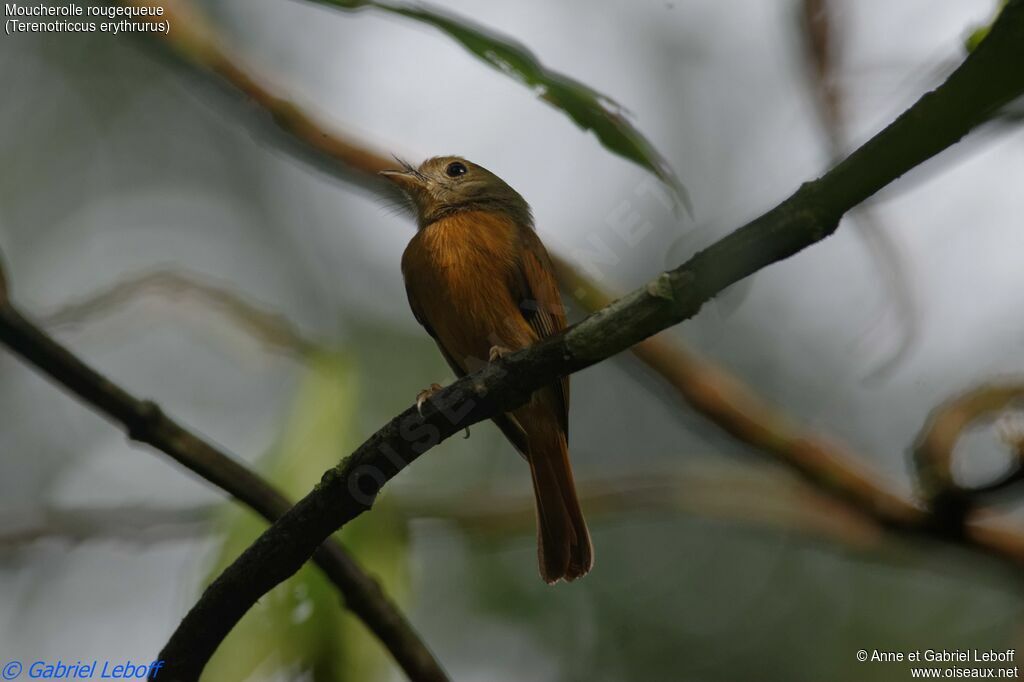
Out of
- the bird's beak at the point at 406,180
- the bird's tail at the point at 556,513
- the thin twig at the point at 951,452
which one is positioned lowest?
the thin twig at the point at 951,452

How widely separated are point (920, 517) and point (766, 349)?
504cm

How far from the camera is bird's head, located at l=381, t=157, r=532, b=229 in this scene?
4.26 m

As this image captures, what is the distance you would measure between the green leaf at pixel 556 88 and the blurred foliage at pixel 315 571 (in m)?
1.63

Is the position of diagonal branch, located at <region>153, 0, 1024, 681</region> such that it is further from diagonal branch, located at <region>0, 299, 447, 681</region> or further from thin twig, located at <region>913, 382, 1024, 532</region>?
thin twig, located at <region>913, 382, 1024, 532</region>

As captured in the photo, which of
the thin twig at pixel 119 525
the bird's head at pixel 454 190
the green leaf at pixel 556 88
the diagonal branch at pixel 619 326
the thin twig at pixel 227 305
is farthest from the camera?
the bird's head at pixel 454 190

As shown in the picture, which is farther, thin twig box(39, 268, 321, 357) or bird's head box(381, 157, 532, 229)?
bird's head box(381, 157, 532, 229)

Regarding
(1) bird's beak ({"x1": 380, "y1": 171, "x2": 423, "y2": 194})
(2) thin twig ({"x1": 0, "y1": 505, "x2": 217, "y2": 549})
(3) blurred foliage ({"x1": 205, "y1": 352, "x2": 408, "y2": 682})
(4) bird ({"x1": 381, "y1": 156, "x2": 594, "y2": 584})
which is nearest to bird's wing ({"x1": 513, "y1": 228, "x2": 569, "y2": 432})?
(4) bird ({"x1": 381, "y1": 156, "x2": 594, "y2": 584})

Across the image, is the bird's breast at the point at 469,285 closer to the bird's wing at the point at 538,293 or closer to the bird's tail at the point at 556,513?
the bird's wing at the point at 538,293

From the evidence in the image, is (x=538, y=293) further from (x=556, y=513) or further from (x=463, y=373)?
(x=556, y=513)

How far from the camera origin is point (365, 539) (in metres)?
3.38

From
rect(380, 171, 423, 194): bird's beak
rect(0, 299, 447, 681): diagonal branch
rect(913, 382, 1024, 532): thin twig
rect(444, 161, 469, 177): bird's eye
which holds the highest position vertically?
rect(444, 161, 469, 177): bird's eye

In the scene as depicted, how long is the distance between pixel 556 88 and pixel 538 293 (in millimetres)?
1932

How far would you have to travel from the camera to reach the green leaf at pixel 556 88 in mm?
1857

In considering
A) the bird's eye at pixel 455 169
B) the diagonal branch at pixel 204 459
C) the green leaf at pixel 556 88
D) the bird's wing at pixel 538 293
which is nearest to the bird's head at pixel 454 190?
the bird's eye at pixel 455 169
